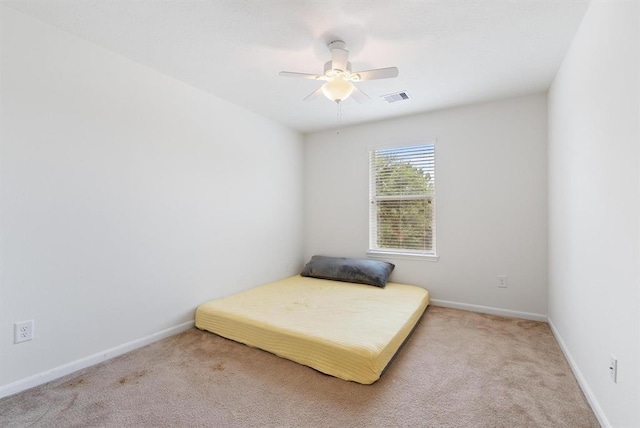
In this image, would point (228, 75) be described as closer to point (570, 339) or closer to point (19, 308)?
point (19, 308)

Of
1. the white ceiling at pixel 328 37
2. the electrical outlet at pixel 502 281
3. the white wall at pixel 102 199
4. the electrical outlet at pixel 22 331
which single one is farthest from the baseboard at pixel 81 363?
the electrical outlet at pixel 502 281

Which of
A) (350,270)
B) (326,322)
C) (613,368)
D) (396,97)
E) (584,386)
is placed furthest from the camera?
(350,270)

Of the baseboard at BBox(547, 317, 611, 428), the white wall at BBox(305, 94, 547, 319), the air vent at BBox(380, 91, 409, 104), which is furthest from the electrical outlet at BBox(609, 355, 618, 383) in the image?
the air vent at BBox(380, 91, 409, 104)

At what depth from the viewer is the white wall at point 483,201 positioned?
303cm

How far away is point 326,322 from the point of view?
2404 millimetres

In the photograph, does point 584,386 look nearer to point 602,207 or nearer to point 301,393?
point 602,207

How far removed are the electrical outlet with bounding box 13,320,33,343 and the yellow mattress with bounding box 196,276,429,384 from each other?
1186mm

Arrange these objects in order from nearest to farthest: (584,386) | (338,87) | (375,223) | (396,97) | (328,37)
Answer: (584,386), (328,37), (338,87), (396,97), (375,223)

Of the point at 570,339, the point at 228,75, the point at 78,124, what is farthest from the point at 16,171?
the point at 570,339

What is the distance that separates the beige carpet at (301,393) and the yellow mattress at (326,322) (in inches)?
3.7

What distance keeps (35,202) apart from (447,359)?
3.09 metres

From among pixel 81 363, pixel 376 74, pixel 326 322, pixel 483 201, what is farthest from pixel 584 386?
pixel 81 363

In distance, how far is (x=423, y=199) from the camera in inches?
144

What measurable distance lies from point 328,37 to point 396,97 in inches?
51.6
